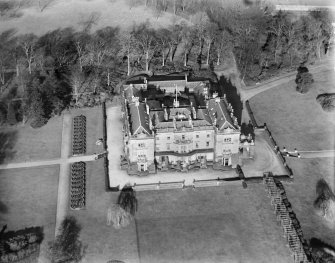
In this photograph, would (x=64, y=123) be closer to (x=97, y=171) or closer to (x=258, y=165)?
(x=97, y=171)

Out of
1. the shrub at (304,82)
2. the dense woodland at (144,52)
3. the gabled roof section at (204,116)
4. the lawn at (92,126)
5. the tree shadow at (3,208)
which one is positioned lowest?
the tree shadow at (3,208)

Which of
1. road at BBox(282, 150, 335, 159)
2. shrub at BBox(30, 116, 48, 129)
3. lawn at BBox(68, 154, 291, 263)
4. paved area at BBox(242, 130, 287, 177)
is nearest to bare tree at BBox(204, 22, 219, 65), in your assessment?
paved area at BBox(242, 130, 287, 177)

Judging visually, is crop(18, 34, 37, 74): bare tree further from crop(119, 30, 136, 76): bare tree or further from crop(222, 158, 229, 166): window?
crop(222, 158, 229, 166): window

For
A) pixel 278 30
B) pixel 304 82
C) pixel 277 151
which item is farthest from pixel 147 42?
pixel 277 151

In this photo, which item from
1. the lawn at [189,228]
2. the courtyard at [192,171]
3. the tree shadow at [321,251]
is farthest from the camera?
the courtyard at [192,171]

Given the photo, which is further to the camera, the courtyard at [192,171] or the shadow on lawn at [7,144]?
the shadow on lawn at [7,144]

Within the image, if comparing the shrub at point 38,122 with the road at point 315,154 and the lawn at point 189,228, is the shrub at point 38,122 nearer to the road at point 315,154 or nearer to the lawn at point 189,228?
the lawn at point 189,228

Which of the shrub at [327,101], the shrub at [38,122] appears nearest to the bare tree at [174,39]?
the shrub at [327,101]

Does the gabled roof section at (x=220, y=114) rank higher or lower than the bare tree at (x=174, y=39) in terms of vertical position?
lower

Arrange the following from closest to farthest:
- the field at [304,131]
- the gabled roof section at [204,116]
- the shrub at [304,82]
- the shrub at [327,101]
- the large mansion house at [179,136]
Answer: the field at [304,131]
the large mansion house at [179,136]
the gabled roof section at [204,116]
the shrub at [327,101]
the shrub at [304,82]
